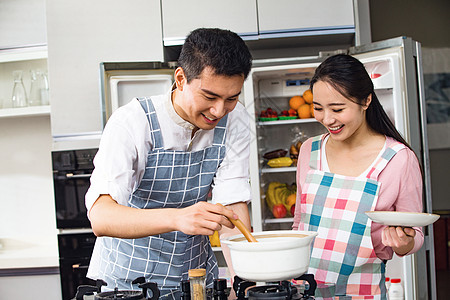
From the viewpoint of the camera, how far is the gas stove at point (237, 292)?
1079mm

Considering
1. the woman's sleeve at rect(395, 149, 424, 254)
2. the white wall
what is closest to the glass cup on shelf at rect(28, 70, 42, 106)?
the white wall

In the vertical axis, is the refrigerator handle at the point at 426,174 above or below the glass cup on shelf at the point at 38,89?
below

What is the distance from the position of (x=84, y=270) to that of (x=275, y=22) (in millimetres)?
1848

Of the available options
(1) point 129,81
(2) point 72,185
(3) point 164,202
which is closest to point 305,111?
(1) point 129,81

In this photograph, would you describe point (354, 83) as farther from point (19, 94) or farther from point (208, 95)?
point (19, 94)

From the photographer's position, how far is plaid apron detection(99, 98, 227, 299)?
1.47m

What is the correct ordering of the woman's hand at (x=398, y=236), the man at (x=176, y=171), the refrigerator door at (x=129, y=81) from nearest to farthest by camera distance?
1. the man at (x=176, y=171)
2. the woman's hand at (x=398, y=236)
3. the refrigerator door at (x=129, y=81)

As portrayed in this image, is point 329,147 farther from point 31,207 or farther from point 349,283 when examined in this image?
point 31,207

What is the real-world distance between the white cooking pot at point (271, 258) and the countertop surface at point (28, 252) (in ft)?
7.33

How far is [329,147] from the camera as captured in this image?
5.93 feet

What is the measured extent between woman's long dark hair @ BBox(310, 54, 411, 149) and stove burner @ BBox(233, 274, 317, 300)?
73 centimetres

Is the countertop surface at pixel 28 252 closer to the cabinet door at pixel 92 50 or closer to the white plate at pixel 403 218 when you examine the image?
the cabinet door at pixel 92 50

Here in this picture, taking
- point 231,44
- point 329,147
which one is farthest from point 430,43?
point 231,44

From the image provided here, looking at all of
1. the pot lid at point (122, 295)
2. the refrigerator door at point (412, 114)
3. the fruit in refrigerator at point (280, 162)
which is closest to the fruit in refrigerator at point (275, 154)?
the fruit in refrigerator at point (280, 162)
